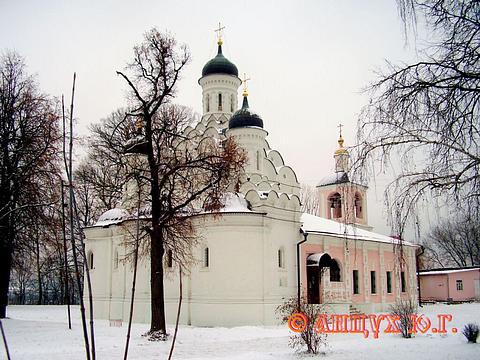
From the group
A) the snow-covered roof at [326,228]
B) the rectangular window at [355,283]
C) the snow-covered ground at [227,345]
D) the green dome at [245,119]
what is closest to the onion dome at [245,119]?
the green dome at [245,119]

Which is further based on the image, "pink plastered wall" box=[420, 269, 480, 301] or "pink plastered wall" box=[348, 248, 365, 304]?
"pink plastered wall" box=[420, 269, 480, 301]

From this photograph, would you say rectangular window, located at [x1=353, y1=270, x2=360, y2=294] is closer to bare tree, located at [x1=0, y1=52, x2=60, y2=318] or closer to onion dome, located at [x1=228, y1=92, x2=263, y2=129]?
onion dome, located at [x1=228, y1=92, x2=263, y2=129]

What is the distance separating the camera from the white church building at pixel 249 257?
68.9 ft

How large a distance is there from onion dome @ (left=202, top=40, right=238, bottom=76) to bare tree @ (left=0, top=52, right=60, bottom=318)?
1145cm

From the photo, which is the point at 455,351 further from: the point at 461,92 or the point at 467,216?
the point at 461,92

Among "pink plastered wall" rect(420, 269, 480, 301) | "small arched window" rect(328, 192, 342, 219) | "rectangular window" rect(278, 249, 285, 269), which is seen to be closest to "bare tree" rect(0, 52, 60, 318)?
"rectangular window" rect(278, 249, 285, 269)

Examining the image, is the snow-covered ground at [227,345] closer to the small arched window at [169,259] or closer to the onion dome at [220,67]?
the small arched window at [169,259]

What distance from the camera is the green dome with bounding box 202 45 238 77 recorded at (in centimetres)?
2938

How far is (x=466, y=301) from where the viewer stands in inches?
1526

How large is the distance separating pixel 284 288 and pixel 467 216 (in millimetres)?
15302

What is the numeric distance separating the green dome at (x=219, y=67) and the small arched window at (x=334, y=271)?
11.9 meters

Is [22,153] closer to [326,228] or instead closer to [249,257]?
[249,257]

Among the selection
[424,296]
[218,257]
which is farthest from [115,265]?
[424,296]

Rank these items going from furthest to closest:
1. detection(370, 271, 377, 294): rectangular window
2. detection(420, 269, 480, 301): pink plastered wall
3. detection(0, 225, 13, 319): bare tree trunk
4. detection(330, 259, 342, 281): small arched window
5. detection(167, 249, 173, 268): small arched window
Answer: detection(420, 269, 480, 301): pink plastered wall → detection(370, 271, 377, 294): rectangular window → detection(330, 259, 342, 281): small arched window → detection(167, 249, 173, 268): small arched window → detection(0, 225, 13, 319): bare tree trunk
